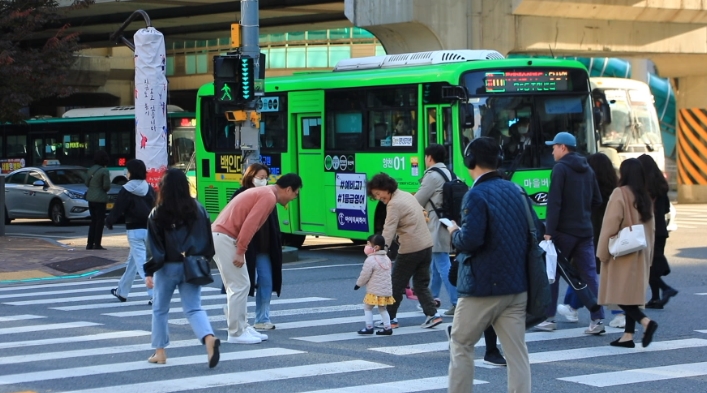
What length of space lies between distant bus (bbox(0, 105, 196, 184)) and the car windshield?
3.90 meters

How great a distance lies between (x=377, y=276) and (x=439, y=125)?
7.38 meters

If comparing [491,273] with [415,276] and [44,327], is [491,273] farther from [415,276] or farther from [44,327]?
[44,327]

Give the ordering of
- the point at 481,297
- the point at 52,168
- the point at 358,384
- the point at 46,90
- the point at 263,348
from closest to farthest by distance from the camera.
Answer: the point at 481,297 < the point at 358,384 < the point at 263,348 < the point at 46,90 < the point at 52,168

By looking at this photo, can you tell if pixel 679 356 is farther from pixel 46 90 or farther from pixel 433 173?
pixel 46 90

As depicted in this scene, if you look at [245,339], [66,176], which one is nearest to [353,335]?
[245,339]

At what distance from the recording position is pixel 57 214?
94.5 ft

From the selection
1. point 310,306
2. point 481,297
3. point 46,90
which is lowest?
point 310,306

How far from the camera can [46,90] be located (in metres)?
23.4

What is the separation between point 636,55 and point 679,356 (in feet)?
69.8

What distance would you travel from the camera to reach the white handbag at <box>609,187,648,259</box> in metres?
10.1

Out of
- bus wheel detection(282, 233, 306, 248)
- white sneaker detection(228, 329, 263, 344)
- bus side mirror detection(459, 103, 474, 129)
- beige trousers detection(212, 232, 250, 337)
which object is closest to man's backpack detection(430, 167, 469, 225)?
beige trousers detection(212, 232, 250, 337)

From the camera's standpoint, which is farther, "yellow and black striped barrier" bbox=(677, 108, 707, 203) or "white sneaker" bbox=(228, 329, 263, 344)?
"yellow and black striped barrier" bbox=(677, 108, 707, 203)

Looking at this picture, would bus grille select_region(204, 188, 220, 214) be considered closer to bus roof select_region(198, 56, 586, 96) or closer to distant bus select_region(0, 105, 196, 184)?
bus roof select_region(198, 56, 586, 96)

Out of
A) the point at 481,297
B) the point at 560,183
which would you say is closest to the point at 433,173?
the point at 560,183
